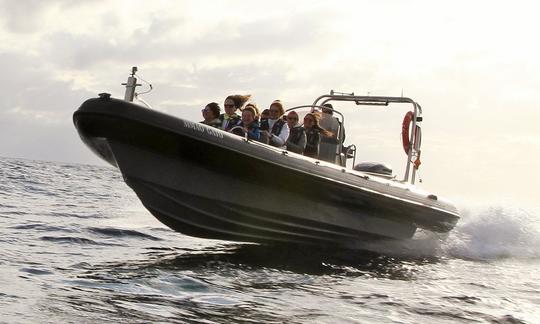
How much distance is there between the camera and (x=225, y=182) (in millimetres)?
7203

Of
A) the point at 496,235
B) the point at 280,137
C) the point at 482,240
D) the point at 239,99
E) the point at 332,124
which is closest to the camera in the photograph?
the point at 280,137

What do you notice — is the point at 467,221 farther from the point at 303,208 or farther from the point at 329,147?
the point at 303,208

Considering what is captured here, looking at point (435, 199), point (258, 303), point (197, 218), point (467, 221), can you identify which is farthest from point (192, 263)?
point (467, 221)

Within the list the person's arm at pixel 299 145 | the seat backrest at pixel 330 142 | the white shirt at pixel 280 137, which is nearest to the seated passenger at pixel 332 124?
the seat backrest at pixel 330 142

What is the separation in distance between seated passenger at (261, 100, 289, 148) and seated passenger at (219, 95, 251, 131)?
336mm

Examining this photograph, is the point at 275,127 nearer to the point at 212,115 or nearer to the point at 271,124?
the point at 271,124

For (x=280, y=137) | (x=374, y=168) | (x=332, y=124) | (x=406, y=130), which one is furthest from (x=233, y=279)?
(x=406, y=130)

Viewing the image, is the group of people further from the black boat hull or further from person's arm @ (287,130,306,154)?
the black boat hull

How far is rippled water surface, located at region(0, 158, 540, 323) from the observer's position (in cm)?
433

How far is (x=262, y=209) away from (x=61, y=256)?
2.19 metres

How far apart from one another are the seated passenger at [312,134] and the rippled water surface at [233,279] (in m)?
1.22

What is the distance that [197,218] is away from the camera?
23.9 ft

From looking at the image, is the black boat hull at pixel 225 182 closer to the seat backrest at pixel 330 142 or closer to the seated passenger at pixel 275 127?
the seated passenger at pixel 275 127

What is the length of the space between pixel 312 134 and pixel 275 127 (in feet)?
2.25
